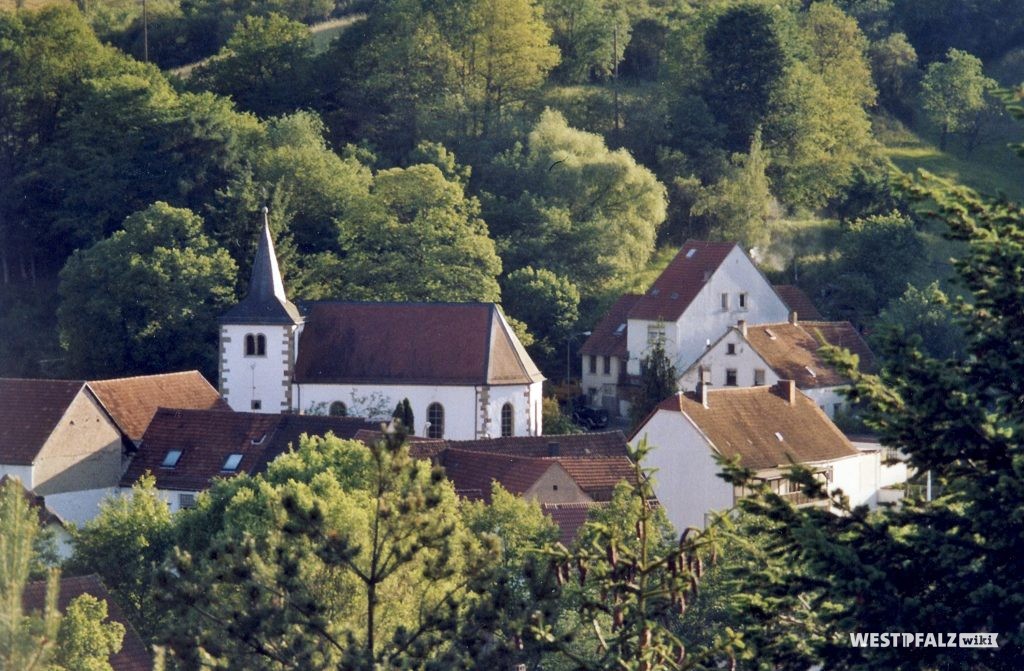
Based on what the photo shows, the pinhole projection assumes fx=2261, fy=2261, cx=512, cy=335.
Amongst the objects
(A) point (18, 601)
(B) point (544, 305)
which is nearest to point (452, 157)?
(B) point (544, 305)

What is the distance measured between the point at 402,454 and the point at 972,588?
4.49 m

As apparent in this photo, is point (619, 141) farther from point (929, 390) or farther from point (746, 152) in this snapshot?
point (929, 390)

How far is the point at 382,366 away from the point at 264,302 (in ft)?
10.5

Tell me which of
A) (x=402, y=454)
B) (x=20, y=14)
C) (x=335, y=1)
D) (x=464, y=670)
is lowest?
(x=464, y=670)

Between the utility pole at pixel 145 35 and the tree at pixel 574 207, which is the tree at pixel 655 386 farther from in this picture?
the utility pole at pixel 145 35

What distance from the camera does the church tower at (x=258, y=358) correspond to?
52688 millimetres

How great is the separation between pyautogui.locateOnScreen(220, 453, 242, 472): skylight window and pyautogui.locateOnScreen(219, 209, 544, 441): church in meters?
5.89

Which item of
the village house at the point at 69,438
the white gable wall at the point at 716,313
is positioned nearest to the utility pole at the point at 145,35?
the white gable wall at the point at 716,313

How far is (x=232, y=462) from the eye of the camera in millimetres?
46562

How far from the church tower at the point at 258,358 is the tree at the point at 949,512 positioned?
3951 centimetres

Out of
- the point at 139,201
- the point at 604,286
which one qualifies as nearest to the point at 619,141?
the point at 604,286

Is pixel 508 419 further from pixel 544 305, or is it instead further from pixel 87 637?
pixel 87 637

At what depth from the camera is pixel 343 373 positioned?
5294cm

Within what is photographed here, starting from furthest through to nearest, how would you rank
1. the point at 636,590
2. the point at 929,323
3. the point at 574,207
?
the point at 574,207 < the point at 929,323 < the point at 636,590
